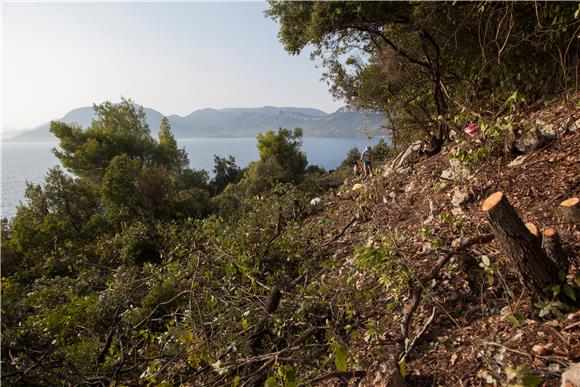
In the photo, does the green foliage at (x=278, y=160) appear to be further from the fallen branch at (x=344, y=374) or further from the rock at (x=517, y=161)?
the fallen branch at (x=344, y=374)

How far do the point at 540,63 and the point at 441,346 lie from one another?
6.06 metres

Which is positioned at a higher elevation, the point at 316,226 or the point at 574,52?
the point at 574,52

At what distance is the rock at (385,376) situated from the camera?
185 centimetres

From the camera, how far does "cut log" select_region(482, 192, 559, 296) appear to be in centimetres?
200

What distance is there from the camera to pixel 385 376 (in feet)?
6.16

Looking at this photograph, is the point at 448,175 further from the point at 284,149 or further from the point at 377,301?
the point at 284,149

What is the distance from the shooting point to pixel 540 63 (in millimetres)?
5746

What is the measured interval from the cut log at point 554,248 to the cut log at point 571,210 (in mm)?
491

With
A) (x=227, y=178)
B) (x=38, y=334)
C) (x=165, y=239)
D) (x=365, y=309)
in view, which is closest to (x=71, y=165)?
(x=227, y=178)

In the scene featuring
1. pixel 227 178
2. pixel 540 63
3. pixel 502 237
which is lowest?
pixel 227 178

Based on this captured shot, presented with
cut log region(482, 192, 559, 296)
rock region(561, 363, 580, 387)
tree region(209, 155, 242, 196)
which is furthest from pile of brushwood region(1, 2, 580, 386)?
tree region(209, 155, 242, 196)

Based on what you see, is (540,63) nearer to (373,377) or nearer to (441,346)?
(441,346)

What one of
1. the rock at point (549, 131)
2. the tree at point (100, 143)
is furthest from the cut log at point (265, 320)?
the tree at point (100, 143)

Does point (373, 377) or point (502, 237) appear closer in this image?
point (373, 377)
